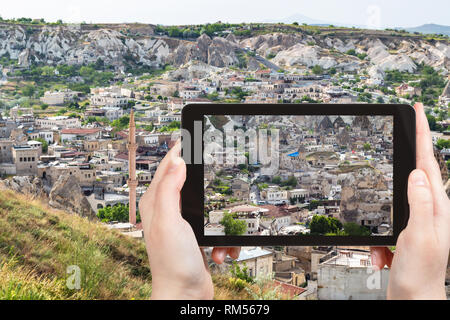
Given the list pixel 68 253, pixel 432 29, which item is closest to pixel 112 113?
pixel 432 29

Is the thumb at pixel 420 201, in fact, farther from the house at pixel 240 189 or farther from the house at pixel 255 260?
the house at pixel 255 260

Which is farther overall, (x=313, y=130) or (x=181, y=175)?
(x=313, y=130)

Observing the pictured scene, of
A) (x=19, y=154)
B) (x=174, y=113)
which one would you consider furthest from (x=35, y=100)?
(x=174, y=113)

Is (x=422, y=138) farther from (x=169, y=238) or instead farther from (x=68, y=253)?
(x=68, y=253)

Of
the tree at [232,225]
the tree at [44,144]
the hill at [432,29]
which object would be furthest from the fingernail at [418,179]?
the hill at [432,29]

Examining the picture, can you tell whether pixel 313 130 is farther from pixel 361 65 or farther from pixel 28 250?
pixel 361 65
